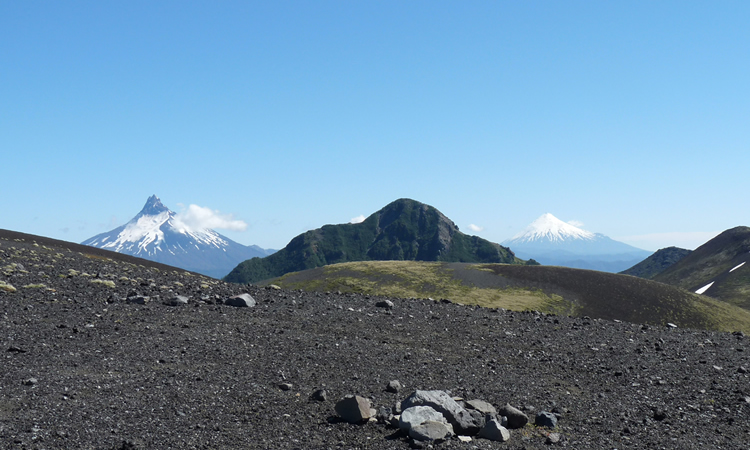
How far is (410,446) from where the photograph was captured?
12.3 meters

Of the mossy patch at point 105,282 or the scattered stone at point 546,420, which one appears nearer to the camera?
the scattered stone at point 546,420

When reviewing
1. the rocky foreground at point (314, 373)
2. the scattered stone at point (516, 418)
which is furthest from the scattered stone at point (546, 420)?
the scattered stone at point (516, 418)

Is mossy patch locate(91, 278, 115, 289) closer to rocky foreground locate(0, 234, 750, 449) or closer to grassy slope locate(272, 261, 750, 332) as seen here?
rocky foreground locate(0, 234, 750, 449)

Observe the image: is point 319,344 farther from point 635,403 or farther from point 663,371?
point 663,371

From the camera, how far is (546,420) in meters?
14.3

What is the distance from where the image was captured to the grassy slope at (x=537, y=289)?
300 feet

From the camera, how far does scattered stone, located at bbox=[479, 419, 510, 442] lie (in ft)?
42.6

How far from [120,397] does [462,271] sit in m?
116

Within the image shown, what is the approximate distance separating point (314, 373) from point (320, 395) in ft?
7.99

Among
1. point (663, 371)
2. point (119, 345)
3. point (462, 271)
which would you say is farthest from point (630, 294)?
point (119, 345)

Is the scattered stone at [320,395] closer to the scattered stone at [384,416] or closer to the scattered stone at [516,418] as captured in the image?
the scattered stone at [384,416]

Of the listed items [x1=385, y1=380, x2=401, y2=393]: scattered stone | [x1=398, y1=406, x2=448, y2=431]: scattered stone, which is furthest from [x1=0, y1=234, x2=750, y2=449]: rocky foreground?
[x1=398, y1=406, x2=448, y2=431]: scattered stone

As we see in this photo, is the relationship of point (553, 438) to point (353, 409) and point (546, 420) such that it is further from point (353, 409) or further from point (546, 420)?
point (353, 409)

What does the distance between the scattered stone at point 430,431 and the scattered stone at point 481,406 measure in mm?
1966
